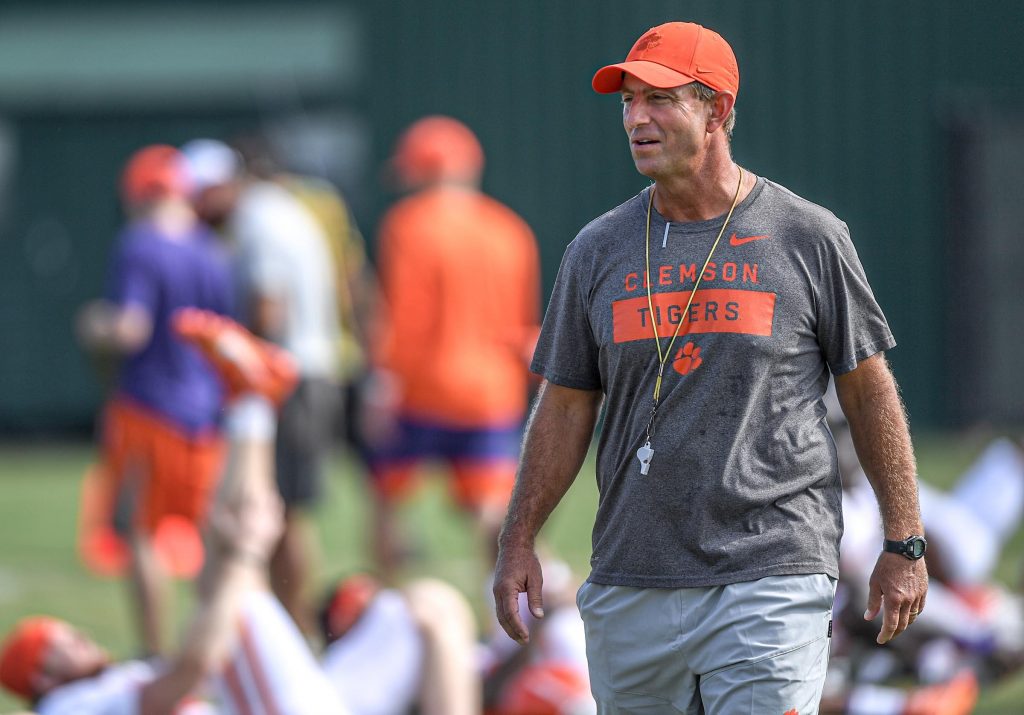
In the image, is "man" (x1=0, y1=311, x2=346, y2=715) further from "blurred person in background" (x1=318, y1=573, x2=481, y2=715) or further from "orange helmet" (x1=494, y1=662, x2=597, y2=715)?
"orange helmet" (x1=494, y1=662, x2=597, y2=715)

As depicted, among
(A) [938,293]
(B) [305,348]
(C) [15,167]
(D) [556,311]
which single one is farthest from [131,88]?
(D) [556,311]

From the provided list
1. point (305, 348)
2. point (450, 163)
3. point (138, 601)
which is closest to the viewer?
point (138, 601)

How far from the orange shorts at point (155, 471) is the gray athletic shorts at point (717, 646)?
410 cm

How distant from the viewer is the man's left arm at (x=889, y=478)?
3.09 m

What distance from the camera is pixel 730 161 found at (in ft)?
10.5

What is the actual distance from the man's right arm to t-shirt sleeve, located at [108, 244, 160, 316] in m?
4.15

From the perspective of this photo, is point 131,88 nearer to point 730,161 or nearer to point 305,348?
point 305,348

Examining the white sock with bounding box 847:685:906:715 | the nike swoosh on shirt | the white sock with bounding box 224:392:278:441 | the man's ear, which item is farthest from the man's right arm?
the white sock with bounding box 847:685:906:715

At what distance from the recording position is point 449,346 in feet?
26.3

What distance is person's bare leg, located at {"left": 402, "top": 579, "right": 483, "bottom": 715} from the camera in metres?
4.61

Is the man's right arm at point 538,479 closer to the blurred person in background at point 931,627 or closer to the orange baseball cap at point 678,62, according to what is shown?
the orange baseball cap at point 678,62

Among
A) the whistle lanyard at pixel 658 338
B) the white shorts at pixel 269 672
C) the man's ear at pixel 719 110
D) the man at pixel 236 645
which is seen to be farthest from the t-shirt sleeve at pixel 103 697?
the man's ear at pixel 719 110

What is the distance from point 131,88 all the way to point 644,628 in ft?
47.3

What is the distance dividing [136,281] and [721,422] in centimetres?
458
